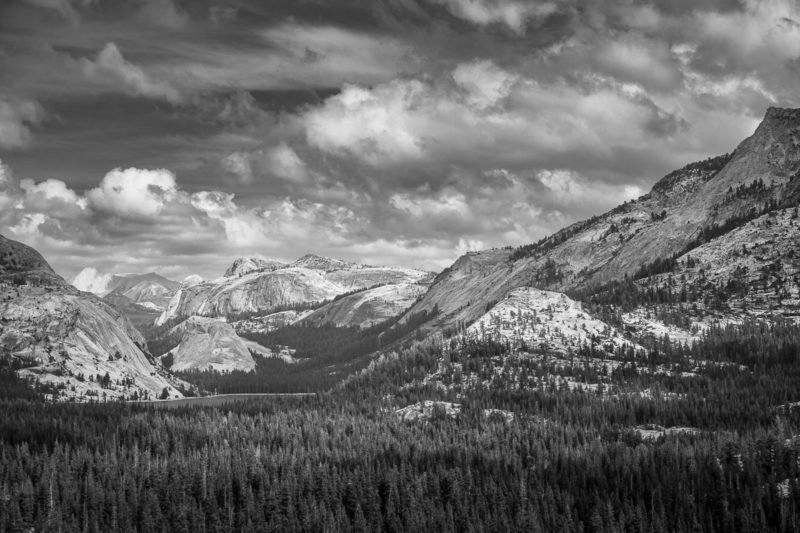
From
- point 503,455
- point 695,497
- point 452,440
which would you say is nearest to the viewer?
point 695,497

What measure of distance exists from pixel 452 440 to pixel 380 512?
4448 centimetres

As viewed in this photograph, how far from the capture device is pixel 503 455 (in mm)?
168750

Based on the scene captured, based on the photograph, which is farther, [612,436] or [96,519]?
[612,436]

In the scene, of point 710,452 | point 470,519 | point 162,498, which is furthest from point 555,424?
point 162,498

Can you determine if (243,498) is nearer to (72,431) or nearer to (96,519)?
(96,519)

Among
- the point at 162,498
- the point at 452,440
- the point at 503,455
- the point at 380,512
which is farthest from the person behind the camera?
the point at 452,440

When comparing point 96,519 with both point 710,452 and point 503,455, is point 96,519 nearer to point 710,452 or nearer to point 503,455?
point 503,455

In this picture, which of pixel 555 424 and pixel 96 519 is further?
pixel 555 424

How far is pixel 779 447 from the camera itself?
480 feet

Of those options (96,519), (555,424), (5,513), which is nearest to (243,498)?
(96,519)

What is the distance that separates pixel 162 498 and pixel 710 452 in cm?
11248

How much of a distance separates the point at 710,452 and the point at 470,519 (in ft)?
169

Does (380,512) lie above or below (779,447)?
below

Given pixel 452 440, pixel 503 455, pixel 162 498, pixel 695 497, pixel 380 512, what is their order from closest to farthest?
1. pixel 695 497
2. pixel 380 512
3. pixel 162 498
4. pixel 503 455
5. pixel 452 440
